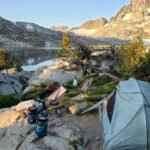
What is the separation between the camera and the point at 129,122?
52.1ft

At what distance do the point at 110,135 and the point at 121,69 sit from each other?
2013 cm

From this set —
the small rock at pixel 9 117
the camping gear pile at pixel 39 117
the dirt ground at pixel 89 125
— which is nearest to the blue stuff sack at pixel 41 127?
the camping gear pile at pixel 39 117

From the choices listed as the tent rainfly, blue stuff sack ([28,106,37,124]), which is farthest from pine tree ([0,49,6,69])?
the tent rainfly

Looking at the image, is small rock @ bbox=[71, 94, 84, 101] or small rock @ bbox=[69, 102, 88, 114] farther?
small rock @ bbox=[71, 94, 84, 101]

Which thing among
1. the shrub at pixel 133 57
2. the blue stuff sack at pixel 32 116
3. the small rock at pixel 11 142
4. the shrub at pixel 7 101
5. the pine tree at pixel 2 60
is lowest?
the pine tree at pixel 2 60

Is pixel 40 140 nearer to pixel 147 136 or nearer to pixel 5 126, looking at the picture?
pixel 5 126

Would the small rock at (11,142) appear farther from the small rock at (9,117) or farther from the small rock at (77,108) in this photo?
the small rock at (77,108)

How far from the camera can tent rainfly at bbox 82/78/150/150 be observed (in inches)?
604

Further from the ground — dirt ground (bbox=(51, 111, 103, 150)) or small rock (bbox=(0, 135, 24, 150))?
dirt ground (bbox=(51, 111, 103, 150))

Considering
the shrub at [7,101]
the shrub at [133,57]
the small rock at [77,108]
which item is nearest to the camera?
the small rock at [77,108]

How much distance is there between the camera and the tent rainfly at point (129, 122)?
1534cm

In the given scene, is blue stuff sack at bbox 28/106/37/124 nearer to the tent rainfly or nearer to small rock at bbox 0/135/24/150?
small rock at bbox 0/135/24/150

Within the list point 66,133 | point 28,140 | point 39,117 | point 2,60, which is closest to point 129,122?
point 66,133

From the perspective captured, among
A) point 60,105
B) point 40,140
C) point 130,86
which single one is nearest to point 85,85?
point 60,105
